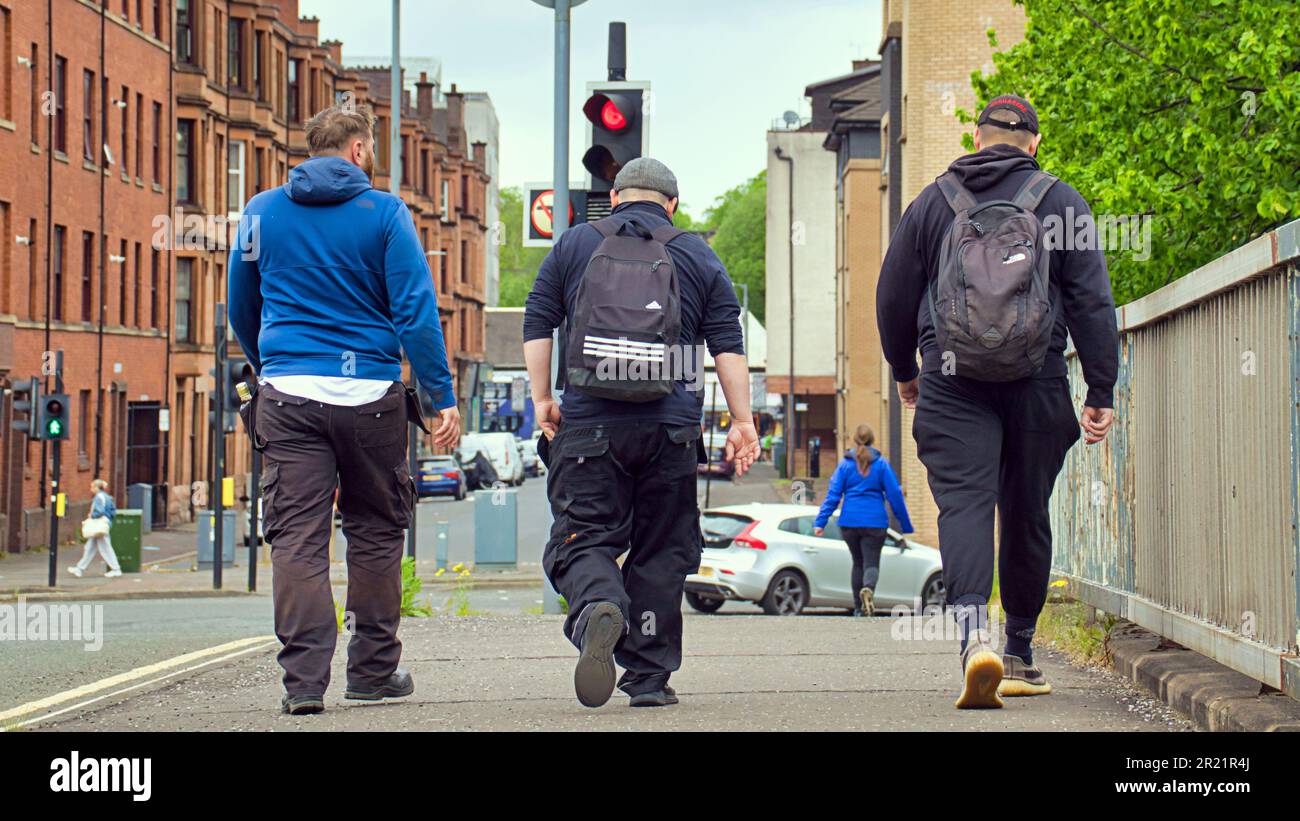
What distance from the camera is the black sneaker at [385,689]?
6.49 metres

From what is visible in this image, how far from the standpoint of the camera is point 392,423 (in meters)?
6.30

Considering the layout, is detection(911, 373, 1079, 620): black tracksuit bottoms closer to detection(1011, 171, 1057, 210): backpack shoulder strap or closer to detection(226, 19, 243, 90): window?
detection(1011, 171, 1057, 210): backpack shoulder strap

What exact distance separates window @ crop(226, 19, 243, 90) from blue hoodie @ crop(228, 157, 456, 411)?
172 feet

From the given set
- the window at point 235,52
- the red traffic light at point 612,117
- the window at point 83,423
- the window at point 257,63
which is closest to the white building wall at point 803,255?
the window at point 257,63

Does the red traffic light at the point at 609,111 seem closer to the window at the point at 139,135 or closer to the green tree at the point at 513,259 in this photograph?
the window at the point at 139,135

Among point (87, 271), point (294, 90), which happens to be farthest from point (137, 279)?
point (294, 90)

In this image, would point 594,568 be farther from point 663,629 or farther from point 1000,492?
point 1000,492

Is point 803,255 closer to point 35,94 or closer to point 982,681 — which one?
point 35,94

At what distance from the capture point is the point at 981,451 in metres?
6.00

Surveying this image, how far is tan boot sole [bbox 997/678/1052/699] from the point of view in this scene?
6363 millimetres

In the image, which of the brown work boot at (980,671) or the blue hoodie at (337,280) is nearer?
the brown work boot at (980,671)

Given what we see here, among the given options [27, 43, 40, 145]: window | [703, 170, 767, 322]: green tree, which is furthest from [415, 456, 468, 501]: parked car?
[703, 170, 767, 322]: green tree

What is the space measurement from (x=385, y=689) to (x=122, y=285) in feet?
137
